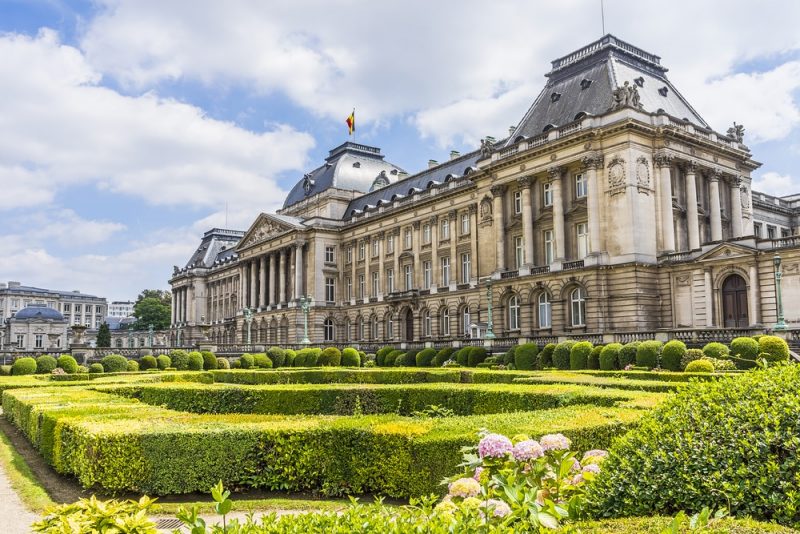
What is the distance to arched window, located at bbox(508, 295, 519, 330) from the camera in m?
52.5

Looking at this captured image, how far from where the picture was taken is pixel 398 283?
7156cm

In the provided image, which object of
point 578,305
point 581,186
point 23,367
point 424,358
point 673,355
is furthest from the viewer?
point 581,186

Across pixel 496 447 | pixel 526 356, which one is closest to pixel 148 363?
pixel 526 356

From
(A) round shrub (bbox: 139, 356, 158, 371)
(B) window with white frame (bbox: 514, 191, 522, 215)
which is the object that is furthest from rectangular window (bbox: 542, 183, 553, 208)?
(A) round shrub (bbox: 139, 356, 158, 371)

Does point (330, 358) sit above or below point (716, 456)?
below

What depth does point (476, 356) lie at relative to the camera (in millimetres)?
43531

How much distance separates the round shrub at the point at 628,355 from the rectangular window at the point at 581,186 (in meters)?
17.6

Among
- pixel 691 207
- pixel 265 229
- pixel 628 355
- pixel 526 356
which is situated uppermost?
pixel 265 229

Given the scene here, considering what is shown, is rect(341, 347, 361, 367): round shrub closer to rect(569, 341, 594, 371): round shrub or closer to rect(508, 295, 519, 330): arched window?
rect(508, 295, 519, 330): arched window

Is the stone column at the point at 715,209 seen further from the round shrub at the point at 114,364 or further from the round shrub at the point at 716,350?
the round shrub at the point at 114,364

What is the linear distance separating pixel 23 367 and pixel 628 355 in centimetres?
3652

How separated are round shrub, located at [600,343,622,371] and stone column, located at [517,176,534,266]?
1780cm

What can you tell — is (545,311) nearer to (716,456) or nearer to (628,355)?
(628,355)

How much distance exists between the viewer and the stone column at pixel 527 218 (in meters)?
52.0
